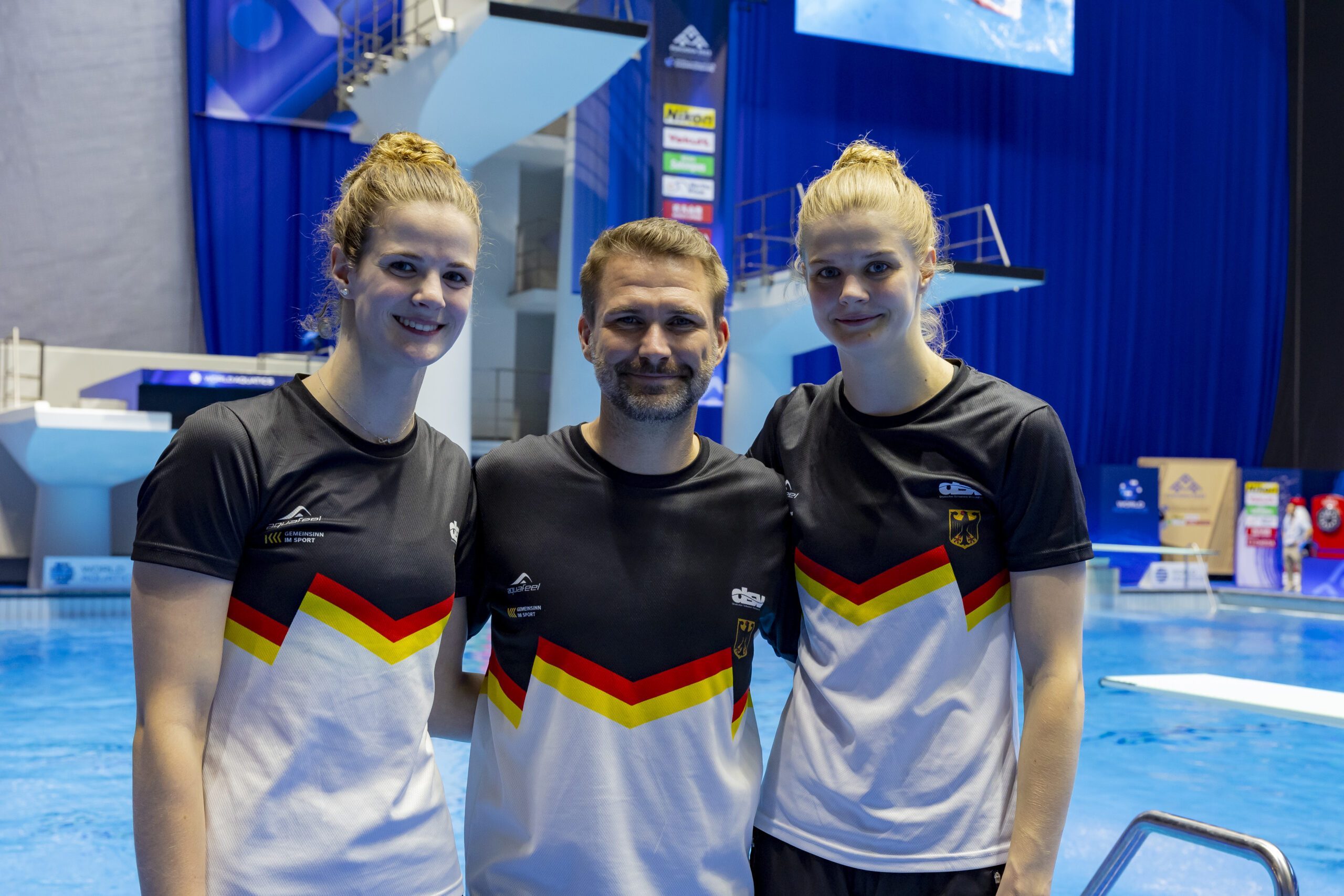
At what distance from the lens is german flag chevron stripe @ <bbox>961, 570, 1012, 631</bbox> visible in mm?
1632

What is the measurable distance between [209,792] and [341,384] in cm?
53

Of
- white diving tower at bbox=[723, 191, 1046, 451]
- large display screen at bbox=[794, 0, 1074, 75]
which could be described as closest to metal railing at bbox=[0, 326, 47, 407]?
white diving tower at bbox=[723, 191, 1046, 451]

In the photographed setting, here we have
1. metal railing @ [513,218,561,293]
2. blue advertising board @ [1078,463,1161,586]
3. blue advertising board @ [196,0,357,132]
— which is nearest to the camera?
blue advertising board @ [196,0,357,132]

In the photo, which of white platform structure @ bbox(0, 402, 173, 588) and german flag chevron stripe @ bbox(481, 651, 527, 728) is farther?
white platform structure @ bbox(0, 402, 173, 588)

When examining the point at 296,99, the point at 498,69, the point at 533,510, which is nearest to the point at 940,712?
the point at 533,510

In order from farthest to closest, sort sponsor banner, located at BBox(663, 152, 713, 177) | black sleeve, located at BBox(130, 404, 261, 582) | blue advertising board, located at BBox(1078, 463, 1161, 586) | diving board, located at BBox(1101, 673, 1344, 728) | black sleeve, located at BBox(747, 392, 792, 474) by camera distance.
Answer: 1. blue advertising board, located at BBox(1078, 463, 1161, 586)
2. sponsor banner, located at BBox(663, 152, 713, 177)
3. diving board, located at BBox(1101, 673, 1344, 728)
4. black sleeve, located at BBox(747, 392, 792, 474)
5. black sleeve, located at BBox(130, 404, 261, 582)

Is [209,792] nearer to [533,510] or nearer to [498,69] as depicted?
[533,510]

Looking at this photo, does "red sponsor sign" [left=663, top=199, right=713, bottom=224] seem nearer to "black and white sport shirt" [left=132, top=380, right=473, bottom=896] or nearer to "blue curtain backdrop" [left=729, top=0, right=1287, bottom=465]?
"blue curtain backdrop" [left=729, top=0, right=1287, bottom=465]

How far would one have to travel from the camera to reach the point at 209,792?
4.50ft

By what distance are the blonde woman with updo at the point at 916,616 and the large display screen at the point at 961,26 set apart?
11157 mm

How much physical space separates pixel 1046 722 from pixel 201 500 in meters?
1.13

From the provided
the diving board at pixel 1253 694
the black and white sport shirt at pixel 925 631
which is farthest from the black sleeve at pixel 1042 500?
the diving board at pixel 1253 694

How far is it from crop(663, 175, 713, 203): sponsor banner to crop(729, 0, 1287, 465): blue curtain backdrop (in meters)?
4.26

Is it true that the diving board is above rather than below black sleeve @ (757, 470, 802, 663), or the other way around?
below
